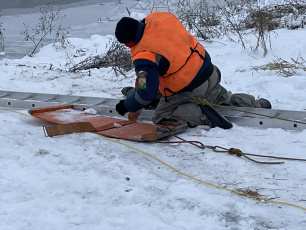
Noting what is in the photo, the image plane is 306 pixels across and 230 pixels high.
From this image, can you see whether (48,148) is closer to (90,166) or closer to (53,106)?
(90,166)

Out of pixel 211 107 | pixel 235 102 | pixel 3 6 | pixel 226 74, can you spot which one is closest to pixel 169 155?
pixel 211 107

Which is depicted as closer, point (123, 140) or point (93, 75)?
point (123, 140)

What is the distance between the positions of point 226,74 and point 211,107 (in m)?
2.21

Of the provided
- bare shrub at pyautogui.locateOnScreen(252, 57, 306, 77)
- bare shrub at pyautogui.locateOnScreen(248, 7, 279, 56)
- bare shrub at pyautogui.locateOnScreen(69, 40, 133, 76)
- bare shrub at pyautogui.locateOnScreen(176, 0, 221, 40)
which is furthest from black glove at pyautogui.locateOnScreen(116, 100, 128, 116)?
bare shrub at pyautogui.locateOnScreen(176, 0, 221, 40)

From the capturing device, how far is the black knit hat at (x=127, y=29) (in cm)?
467

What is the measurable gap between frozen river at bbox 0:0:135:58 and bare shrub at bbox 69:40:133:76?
2511 mm

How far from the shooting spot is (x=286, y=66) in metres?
6.85

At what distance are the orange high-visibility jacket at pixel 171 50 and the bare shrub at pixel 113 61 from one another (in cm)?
294

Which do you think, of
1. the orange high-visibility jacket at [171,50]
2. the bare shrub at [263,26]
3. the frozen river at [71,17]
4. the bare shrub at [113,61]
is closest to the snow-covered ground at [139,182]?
the orange high-visibility jacket at [171,50]

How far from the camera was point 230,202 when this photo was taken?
330 centimetres

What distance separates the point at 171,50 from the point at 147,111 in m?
0.81

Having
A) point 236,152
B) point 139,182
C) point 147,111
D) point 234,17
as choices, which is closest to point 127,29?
point 147,111

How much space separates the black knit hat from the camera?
4.67m

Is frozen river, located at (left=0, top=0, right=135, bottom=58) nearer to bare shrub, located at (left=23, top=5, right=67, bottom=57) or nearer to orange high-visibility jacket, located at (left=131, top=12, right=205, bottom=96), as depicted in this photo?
bare shrub, located at (left=23, top=5, right=67, bottom=57)
